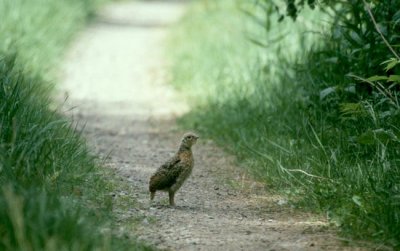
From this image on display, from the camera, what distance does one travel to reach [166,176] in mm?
7668

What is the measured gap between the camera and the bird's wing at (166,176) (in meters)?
7.66

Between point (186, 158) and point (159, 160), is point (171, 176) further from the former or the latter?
point (159, 160)

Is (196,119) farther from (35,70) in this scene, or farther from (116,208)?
(116,208)

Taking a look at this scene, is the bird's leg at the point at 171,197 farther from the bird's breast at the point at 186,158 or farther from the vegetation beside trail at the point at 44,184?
the vegetation beside trail at the point at 44,184

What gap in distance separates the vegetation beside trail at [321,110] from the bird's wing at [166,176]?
3.05ft

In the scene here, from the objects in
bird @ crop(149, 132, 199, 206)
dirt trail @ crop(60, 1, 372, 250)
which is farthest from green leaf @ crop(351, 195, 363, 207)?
bird @ crop(149, 132, 199, 206)

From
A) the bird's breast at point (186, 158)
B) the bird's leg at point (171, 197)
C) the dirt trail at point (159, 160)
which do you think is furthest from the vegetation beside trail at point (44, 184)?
the bird's breast at point (186, 158)

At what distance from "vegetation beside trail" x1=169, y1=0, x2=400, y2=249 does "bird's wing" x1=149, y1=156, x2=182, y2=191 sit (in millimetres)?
931

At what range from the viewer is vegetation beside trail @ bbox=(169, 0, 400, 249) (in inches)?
279

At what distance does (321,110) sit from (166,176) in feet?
7.64

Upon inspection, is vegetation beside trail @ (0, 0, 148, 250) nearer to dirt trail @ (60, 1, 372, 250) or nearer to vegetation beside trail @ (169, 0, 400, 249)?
dirt trail @ (60, 1, 372, 250)

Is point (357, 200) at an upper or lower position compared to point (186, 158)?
lower

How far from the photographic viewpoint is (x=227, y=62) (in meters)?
13.7

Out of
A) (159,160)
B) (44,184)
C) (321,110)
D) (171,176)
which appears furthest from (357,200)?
(159,160)
